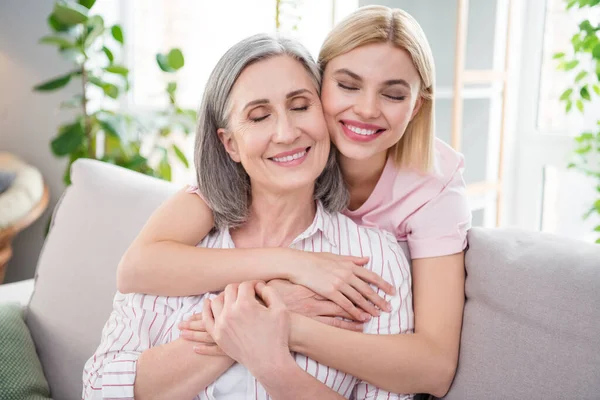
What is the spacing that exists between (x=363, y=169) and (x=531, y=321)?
20.9 inches

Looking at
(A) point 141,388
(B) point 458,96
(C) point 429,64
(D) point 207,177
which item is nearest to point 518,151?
(B) point 458,96

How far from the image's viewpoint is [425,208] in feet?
4.48

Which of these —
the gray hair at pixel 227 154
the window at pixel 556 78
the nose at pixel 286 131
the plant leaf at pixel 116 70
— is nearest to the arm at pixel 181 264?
the gray hair at pixel 227 154

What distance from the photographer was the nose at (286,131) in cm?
124

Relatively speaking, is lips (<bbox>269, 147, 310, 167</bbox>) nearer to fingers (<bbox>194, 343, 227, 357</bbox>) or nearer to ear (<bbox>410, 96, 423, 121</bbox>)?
ear (<bbox>410, 96, 423, 121</bbox>)

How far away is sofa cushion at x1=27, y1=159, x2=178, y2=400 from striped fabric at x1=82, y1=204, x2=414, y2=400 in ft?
0.87

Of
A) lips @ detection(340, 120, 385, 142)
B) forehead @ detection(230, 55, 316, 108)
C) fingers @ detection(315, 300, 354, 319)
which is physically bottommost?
fingers @ detection(315, 300, 354, 319)

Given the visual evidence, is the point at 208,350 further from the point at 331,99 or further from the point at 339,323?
the point at 331,99

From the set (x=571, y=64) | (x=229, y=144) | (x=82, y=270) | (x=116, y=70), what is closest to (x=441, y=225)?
(x=229, y=144)

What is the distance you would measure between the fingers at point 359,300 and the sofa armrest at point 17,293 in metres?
1.14

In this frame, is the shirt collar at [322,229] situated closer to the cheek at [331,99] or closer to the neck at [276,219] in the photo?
the neck at [276,219]

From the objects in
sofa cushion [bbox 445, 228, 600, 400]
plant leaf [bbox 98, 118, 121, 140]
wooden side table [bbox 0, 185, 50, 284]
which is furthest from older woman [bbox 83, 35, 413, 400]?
wooden side table [bbox 0, 185, 50, 284]

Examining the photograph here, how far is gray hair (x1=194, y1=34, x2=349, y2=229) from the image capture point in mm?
1282

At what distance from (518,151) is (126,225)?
2.70m
